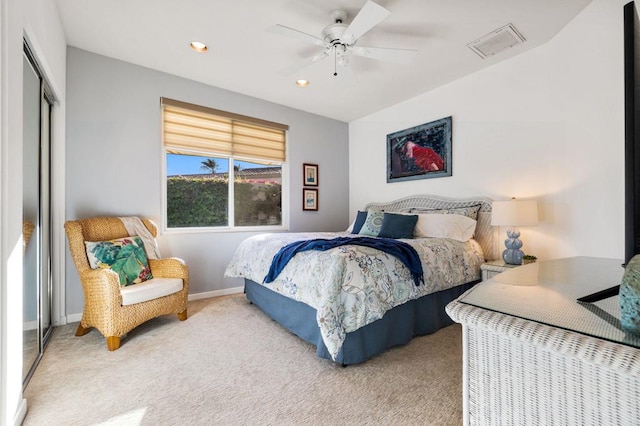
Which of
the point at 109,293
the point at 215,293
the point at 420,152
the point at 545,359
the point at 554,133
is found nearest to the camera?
the point at 545,359

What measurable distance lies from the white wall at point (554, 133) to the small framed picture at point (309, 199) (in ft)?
5.10

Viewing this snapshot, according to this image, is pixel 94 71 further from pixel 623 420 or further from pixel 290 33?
pixel 623 420

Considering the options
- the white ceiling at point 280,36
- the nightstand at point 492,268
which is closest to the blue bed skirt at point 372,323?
the nightstand at point 492,268

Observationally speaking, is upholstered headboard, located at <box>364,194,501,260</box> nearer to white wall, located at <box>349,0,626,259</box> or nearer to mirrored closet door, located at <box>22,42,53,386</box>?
white wall, located at <box>349,0,626,259</box>

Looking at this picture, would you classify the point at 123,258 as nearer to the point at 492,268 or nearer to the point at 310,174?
the point at 310,174

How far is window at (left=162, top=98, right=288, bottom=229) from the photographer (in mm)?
3475

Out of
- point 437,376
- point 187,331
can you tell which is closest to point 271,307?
point 187,331

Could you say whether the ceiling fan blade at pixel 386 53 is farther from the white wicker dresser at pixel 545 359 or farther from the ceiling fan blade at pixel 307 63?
the white wicker dresser at pixel 545 359

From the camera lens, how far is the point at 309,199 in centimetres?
455

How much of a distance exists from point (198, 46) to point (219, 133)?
3.70 ft

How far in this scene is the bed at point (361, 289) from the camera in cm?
194

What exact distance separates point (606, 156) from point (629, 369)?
8.70 ft

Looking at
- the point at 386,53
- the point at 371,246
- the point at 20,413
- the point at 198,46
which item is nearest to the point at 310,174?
the point at 198,46

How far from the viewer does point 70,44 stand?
9.15 feet
